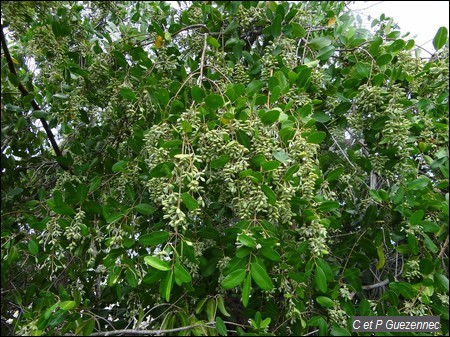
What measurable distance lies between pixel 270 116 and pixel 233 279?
0.52 metres

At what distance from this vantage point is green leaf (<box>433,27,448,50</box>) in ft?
6.08

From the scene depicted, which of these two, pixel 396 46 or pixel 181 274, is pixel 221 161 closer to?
pixel 181 274

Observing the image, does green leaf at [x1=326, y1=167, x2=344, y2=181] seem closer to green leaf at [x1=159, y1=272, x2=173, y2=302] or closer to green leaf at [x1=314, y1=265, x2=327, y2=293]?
green leaf at [x1=314, y1=265, x2=327, y2=293]

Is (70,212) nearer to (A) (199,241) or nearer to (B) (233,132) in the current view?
(A) (199,241)

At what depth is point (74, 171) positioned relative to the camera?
1.89 m

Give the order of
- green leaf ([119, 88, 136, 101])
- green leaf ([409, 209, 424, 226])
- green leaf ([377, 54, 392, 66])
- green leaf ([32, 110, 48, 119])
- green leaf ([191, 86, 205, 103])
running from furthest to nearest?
green leaf ([32, 110, 48, 119]) < green leaf ([377, 54, 392, 66]) < green leaf ([119, 88, 136, 101]) < green leaf ([409, 209, 424, 226]) < green leaf ([191, 86, 205, 103])

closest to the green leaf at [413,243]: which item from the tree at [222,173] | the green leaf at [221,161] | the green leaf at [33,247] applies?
the tree at [222,173]

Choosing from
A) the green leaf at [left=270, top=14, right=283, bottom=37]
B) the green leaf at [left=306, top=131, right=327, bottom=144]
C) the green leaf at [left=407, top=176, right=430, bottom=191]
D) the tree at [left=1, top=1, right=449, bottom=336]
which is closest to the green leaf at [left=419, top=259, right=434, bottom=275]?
the tree at [left=1, top=1, right=449, bottom=336]

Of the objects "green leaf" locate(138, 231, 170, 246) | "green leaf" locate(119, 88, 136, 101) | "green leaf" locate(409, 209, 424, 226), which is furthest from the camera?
"green leaf" locate(119, 88, 136, 101)

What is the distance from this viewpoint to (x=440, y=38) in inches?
74.0

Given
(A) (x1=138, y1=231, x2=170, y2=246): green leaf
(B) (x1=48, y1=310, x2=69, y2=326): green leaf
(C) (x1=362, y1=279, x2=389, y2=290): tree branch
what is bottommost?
(C) (x1=362, y1=279, x2=389, y2=290): tree branch

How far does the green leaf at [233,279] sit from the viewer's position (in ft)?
4.36

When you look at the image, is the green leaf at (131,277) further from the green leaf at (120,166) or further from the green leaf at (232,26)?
the green leaf at (232,26)

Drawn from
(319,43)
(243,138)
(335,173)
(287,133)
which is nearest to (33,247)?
(243,138)
